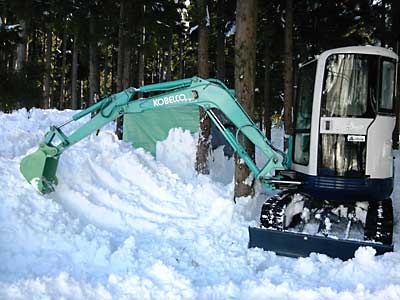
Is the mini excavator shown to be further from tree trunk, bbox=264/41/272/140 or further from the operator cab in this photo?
tree trunk, bbox=264/41/272/140

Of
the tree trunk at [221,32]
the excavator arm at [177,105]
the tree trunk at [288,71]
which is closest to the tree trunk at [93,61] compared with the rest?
the tree trunk at [221,32]

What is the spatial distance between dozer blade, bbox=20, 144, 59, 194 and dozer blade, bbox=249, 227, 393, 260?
3.07m

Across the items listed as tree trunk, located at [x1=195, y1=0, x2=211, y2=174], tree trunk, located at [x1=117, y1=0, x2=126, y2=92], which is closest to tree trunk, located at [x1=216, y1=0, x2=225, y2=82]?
tree trunk, located at [x1=117, y1=0, x2=126, y2=92]

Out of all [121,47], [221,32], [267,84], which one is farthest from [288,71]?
[121,47]

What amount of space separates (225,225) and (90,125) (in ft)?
8.15

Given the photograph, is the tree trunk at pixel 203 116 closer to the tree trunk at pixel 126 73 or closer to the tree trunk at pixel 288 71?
the tree trunk at pixel 288 71

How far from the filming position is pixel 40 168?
6484 mm

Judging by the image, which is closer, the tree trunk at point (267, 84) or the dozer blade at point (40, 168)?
the dozer blade at point (40, 168)

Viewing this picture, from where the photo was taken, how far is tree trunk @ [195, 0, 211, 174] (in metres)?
9.52

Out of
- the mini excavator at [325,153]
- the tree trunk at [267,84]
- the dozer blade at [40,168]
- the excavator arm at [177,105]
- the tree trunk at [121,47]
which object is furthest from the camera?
the tree trunk at [267,84]

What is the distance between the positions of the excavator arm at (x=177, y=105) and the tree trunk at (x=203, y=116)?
298cm

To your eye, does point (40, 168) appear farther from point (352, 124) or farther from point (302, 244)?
point (352, 124)

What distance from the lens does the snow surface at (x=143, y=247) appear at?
431 centimetres

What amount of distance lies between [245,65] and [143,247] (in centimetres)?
361
